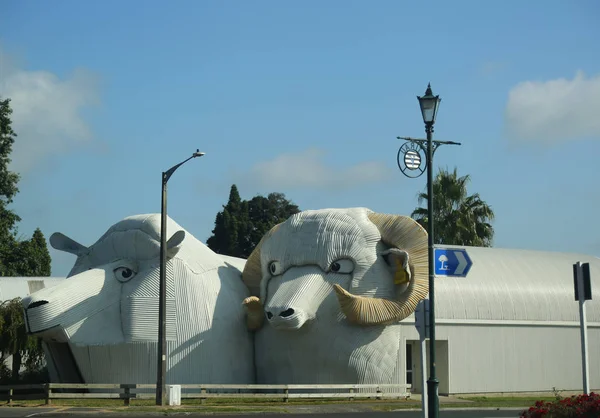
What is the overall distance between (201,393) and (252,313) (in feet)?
10.9

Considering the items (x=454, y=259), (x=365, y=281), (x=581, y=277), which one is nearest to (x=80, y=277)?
(x=365, y=281)

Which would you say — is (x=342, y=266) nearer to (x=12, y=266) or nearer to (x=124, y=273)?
(x=124, y=273)

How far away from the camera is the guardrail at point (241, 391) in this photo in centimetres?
2612

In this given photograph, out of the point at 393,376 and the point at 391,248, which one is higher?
the point at 391,248

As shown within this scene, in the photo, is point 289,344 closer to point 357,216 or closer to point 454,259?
point 357,216

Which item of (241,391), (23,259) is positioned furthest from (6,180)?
(241,391)

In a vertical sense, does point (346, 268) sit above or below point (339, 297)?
above

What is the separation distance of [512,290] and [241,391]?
1091 centimetres

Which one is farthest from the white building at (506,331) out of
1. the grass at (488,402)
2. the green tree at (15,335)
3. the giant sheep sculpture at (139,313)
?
the green tree at (15,335)

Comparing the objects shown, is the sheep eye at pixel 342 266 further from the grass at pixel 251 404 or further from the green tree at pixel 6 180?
the green tree at pixel 6 180

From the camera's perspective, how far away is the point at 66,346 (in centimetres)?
2831

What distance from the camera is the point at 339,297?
1059 inches

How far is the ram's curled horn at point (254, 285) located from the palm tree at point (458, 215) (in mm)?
18729

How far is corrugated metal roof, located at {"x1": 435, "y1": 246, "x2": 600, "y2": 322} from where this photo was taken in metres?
31.6
